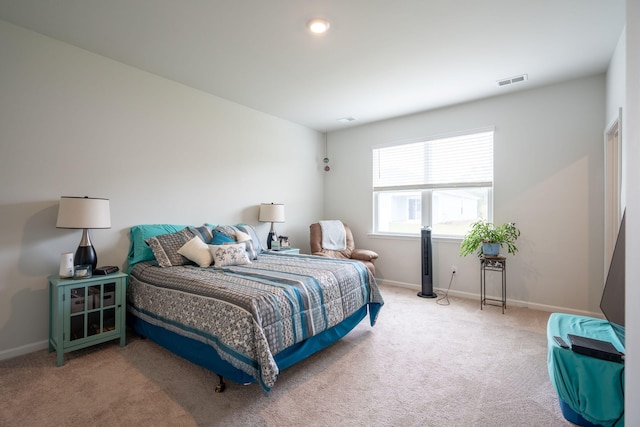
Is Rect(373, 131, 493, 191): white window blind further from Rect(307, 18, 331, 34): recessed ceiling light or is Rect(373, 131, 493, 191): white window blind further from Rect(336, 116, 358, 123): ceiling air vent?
Rect(307, 18, 331, 34): recessed ceiling light

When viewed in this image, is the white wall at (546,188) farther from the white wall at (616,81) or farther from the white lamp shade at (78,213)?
the white lamp shade at (78,213)

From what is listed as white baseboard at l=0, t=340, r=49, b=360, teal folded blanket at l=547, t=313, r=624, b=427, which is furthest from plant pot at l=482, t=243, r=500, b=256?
white baseboard at l=0, t=340, r=49, b=360

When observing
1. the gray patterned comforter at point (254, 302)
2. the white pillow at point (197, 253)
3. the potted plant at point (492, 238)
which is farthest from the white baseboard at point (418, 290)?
the white pillow at point (197, 253)

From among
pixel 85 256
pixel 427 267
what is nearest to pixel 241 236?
pixel 85 256

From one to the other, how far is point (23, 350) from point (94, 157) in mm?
1738

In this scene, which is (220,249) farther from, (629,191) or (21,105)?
(629,191)

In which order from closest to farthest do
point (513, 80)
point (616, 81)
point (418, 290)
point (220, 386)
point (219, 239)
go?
point (220, 386)
point (616, 81)
point (219, 239)
point (513, 80)
point (418, 290)

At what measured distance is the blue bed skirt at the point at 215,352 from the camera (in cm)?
193

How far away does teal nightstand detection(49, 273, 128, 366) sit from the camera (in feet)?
7.55

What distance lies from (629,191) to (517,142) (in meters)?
3.10

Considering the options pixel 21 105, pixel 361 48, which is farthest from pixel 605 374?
pixel 21 105

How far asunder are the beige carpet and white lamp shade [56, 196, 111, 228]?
1084 millimetres

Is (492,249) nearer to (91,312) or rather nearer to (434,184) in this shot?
(434,184)

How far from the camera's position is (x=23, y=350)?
2467 millimetres
